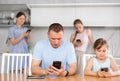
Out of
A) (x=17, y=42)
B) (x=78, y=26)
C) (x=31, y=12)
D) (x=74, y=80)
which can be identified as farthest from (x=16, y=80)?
(x=31, y=12)

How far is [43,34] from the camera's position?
4828mm

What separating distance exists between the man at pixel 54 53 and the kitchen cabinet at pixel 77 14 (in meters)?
2.18

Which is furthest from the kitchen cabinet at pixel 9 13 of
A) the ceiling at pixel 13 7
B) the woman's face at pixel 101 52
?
the woman's face at pixel 101 52

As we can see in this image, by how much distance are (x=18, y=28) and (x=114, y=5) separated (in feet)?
5.91

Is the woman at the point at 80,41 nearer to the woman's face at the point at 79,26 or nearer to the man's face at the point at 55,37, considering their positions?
the woman's face at the point at 79,26

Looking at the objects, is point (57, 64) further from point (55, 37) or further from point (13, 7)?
point (13, 7)

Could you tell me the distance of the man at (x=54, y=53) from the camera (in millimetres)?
2297

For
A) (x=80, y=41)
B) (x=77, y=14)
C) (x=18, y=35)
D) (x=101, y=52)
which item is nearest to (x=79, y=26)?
(x=80, y=41)

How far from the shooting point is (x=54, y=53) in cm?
237

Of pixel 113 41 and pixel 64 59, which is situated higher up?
pixel 113 41

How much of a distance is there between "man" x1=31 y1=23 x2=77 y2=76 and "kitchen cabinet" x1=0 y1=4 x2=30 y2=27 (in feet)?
7.73

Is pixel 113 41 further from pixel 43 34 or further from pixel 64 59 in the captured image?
pixel 64 59

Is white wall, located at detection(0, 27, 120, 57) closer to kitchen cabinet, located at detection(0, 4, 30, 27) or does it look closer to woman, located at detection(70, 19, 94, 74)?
kitchen cabinet, located at detection(0, 4, 30, 27)

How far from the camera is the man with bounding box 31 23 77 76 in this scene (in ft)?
7.54
